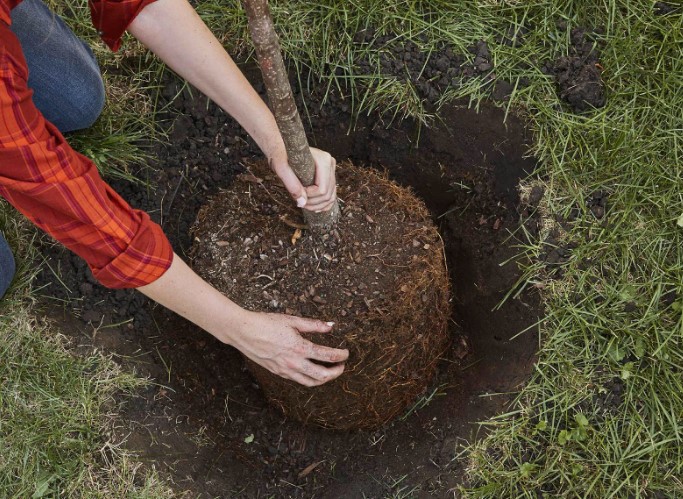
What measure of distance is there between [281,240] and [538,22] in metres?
0.99

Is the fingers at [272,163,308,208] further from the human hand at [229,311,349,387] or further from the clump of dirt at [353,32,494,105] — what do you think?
the clump of dirt at [353,32,494,105]

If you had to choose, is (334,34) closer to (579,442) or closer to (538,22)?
(538,22)

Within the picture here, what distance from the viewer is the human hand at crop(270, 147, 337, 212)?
159cm

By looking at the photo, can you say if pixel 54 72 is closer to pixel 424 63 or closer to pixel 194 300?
pixel 194 300

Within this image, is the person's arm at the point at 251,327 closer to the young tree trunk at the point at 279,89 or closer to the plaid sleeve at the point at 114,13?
the young tree trunk at the point at 279,89

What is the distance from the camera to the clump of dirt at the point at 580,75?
1941 millimetres

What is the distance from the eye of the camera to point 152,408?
186 centimetres

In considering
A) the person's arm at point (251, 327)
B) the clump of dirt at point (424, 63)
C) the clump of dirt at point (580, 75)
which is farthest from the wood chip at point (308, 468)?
the clump of dirt at point (580, 75)

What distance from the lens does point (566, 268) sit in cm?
186

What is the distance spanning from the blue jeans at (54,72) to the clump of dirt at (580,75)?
1316 mm

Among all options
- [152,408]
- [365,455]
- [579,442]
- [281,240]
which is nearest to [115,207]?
[281,240]

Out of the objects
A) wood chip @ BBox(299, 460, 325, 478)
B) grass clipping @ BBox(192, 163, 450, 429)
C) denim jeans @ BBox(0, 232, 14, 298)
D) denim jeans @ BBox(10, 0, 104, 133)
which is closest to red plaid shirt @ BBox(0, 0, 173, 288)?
grass clipping @ BBox(192, 163, 450, 429)

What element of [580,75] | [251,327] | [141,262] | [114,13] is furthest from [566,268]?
[114,13]

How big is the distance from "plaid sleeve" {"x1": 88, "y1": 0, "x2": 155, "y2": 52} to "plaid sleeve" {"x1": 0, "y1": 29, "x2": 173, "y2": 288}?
272 millimetres
